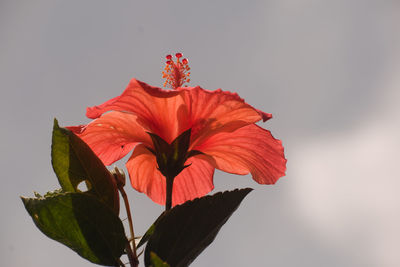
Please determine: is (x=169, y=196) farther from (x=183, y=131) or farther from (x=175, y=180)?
(x=175, y=180)

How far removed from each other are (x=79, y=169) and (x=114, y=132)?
12.0 inches

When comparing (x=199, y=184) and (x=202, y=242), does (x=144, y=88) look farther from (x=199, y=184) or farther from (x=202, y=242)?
(x=199, y=184)

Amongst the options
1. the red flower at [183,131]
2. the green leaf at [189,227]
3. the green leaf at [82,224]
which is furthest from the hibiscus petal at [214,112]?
the green leaf at [82,224]

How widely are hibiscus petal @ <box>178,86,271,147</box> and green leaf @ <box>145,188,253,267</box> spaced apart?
260 millimetres

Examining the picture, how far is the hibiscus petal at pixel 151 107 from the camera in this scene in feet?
3.42

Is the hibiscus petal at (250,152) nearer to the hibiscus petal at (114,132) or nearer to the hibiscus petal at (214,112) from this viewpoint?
the hibiscus petal at (214,112)

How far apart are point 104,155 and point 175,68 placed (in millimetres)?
404

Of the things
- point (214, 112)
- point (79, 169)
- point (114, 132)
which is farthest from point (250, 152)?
point (79, 169)

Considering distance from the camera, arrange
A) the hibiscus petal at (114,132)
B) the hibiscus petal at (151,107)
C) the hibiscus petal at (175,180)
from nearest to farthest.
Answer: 1. the hibiscus petal at (151,107)
2. the hibiscus petal at (114,132)
3. the hibiscus petal at (175,180)

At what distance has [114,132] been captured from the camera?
1282mm

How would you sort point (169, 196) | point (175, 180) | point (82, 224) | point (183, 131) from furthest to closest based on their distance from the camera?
point (175, 180)
point (183, 131)
point (169, 196)
point (82, 224)

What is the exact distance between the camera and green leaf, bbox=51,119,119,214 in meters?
0.98

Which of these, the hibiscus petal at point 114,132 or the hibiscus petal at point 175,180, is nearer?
the hibiscus petal at point 114,132

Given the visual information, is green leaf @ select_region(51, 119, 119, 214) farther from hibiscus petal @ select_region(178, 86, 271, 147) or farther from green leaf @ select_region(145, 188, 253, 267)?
hibiscus petal @ select_region(178, 86, 271, 147)
